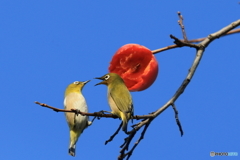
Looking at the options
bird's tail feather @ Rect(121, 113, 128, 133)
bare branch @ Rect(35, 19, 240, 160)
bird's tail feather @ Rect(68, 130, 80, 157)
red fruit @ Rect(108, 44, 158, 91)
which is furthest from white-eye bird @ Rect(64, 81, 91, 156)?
bare branch @ Rect(35, 19, 240, 160)

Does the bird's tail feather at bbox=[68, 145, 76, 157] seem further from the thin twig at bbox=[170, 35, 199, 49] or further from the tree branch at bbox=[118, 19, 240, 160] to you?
the thin twig at bbox=[170, 35, 199, 49]

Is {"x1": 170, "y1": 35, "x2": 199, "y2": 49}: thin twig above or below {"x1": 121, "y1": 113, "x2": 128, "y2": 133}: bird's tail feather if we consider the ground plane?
above

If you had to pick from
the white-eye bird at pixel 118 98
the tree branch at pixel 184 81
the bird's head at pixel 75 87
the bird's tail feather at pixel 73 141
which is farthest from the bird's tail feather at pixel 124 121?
the bird's head at pixel 75 87

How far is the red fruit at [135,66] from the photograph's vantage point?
4988mm

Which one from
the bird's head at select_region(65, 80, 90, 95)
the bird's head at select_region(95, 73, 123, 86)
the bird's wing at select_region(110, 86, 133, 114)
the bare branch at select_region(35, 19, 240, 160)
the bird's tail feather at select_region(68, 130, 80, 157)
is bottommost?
the bare branch at select_region(35, 19, 240, 160)

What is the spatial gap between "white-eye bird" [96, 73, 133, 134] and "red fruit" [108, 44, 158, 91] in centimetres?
19

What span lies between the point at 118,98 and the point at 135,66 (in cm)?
99

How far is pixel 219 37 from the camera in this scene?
12.7 feet

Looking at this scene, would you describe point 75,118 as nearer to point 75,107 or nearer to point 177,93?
point 75,107

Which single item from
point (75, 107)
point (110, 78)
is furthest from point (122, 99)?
point (75, 107)

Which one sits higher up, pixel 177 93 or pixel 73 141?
pixel 73 141

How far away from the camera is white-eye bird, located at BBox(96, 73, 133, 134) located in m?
4.48

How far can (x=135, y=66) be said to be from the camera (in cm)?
580

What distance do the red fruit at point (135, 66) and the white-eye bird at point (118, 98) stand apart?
0.63 feet
